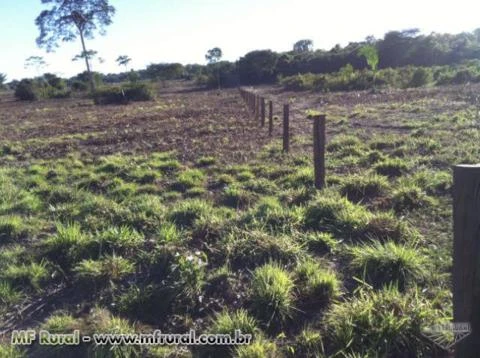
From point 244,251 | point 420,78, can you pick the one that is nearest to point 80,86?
point 420,78

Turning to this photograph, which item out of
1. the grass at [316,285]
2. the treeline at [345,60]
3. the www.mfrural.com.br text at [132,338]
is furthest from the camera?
the treeline at [345,60]

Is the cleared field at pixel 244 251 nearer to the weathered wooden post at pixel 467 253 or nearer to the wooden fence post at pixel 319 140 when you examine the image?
the wooden fence post at pixel 319 140

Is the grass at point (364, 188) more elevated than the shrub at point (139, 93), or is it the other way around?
the shrub at point (139, 93)

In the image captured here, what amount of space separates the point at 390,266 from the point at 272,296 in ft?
3.47

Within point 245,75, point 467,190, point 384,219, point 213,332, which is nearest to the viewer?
point 467,190

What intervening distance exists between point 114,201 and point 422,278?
13.4ft

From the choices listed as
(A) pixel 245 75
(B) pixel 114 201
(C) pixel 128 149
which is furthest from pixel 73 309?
(A) pixel 245 75

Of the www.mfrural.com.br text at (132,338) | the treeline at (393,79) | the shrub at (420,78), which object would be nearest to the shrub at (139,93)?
the treeline at (393,79)

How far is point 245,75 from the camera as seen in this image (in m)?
59.2

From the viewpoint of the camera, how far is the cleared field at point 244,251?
2.90 m

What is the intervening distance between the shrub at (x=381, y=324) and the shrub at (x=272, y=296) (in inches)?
12.4

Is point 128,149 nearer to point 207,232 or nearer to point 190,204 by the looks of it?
point 190,204

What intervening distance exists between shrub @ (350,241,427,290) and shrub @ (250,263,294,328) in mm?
655

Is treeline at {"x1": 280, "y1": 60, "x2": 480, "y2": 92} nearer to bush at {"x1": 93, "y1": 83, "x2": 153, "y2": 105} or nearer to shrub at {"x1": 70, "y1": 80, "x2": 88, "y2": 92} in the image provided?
bush at {"x1": 93, "y1": 83, "x2": 153, "y2": 105}
